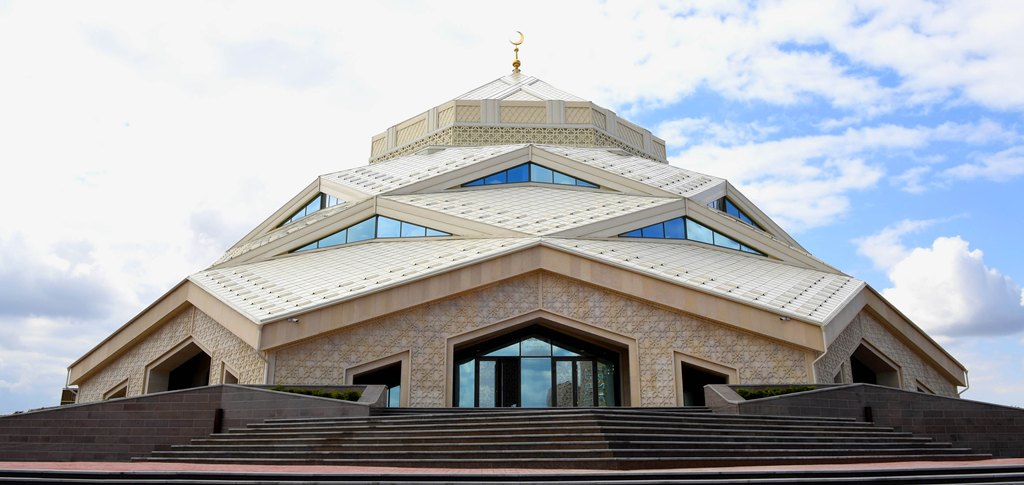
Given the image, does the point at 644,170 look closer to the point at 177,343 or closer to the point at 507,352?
the point at 507,352

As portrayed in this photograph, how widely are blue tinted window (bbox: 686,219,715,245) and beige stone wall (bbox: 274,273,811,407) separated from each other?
5.09 metres

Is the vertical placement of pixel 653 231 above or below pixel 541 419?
above

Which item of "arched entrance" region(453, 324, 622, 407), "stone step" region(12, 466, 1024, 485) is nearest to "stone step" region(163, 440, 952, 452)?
"stone step" region(12, 466, 1024, 485)

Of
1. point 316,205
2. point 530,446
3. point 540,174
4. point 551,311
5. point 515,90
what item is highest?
→ point 515,90

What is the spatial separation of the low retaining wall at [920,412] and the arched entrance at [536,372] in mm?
4502

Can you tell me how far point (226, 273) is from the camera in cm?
2106

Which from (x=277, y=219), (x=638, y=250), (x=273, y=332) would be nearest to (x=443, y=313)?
(x=273, y=332)

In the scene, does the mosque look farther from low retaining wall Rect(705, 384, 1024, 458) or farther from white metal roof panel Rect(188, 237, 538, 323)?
low retaining wall Rect(705, 384, 1024, 458)

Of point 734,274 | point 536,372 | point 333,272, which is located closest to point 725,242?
point 734,274

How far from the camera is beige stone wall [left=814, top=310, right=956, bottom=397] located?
17.6 m

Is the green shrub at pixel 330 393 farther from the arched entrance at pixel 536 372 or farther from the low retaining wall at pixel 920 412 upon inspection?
the low retaining wall at pixel 920 412

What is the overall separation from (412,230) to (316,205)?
18.7ft

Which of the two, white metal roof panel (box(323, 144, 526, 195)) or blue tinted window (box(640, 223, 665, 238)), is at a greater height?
white metal roof panel (box(323, 144, 526, 195))

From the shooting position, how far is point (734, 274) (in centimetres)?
1980
